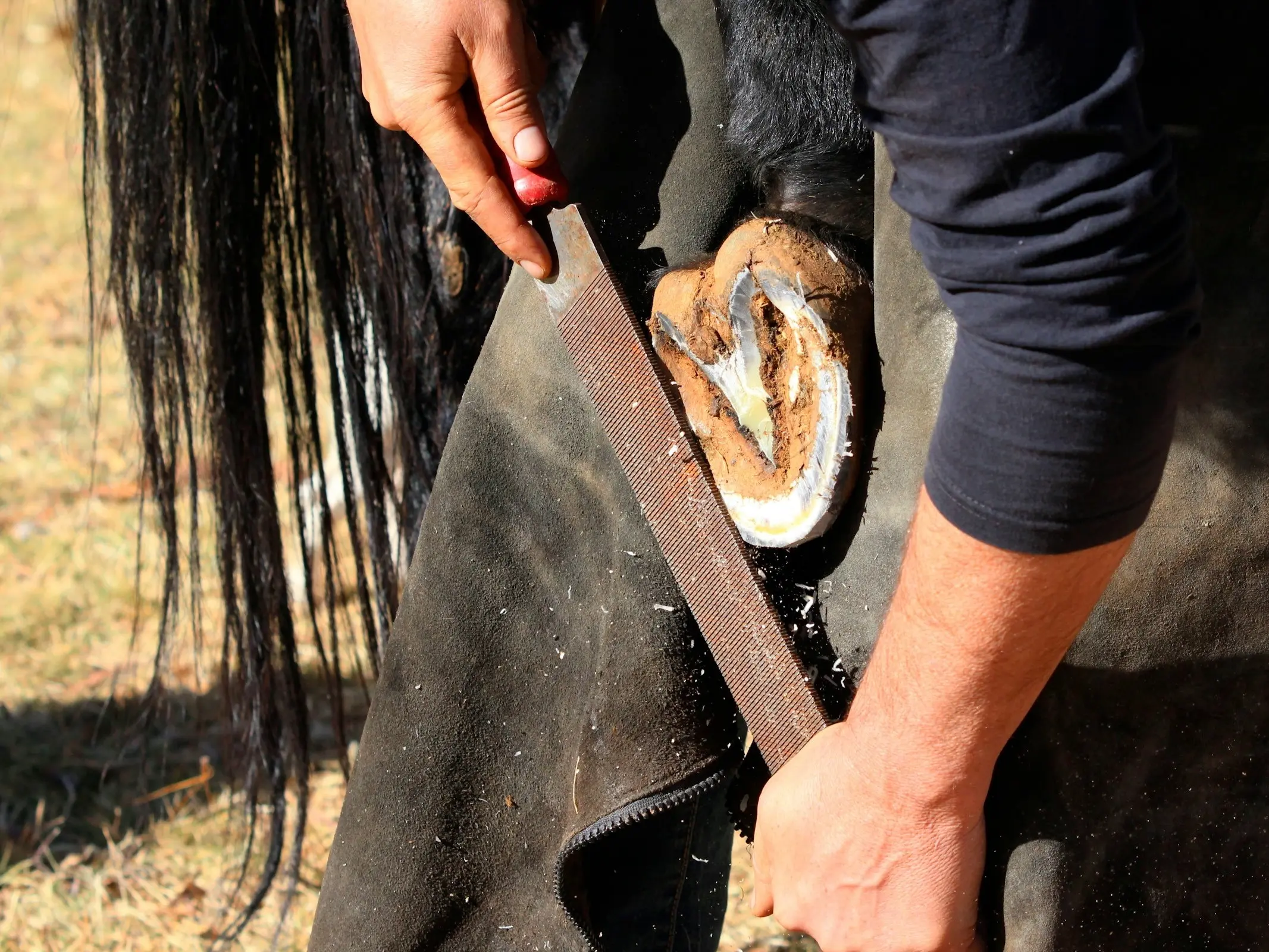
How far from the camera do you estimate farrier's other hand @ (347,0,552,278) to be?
2.85 feet

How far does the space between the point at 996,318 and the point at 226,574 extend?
41.9 inches

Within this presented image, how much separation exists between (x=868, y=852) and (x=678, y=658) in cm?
22

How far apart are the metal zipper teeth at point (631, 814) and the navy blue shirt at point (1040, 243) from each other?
37 centimetres

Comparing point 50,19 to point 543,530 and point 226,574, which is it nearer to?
point 226,574

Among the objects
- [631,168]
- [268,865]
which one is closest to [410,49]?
[631,168]

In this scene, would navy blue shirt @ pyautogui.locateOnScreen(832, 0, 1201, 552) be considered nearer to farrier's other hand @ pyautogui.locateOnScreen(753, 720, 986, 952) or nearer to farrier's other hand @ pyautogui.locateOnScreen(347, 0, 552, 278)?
farrier's other hand @ pyautogui.locateOnScreen(753, 720, 986, 952)

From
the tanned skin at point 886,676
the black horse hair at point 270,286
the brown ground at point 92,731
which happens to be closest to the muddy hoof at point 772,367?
the tanned skin at point 886,676

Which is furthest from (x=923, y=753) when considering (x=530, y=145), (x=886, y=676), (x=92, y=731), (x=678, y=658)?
(x=92, y=731)

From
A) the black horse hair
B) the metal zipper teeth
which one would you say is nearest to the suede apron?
the metal zipper teeth

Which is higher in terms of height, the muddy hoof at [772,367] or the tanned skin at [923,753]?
the muddy hoof at [772,367]

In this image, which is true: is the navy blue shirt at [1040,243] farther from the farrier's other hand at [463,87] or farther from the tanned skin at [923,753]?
the farrier's other hand at [463,87]

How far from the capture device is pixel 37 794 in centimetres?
185

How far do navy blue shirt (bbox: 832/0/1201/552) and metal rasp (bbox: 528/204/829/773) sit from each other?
0.78ft

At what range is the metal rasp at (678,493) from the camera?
2.76 feet
